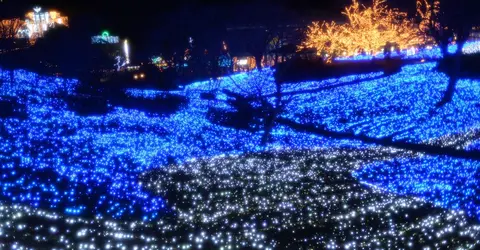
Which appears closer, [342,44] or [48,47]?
[48,47]

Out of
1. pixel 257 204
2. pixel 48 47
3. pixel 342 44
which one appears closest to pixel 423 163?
pixel 257 204

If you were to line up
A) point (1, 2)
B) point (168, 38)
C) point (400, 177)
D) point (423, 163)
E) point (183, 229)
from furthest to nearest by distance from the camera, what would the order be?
point (1, 2) < point (168, 38) < point (423, 163) < point (400, 177) < point (183, 229)

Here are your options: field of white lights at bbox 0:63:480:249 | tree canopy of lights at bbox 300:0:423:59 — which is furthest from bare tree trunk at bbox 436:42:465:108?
tree canopy of lights at bbox 300:0:423:59

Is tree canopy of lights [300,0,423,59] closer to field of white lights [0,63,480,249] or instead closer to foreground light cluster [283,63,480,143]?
foreground light cluster [283,63,480,143]

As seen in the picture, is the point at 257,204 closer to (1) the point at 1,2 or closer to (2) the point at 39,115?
(2) the point at 39,115

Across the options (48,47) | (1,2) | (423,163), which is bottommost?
(423,163)

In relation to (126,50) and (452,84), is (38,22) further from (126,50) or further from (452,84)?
(452,84)

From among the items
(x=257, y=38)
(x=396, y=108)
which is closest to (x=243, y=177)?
(x=396, y=108)
